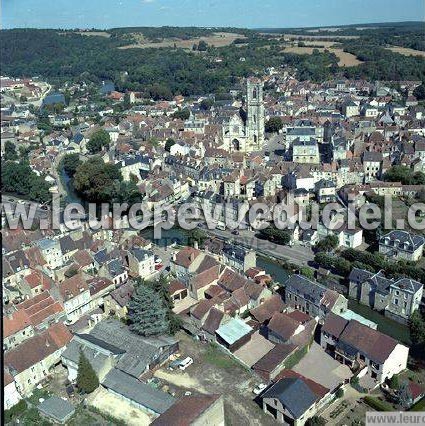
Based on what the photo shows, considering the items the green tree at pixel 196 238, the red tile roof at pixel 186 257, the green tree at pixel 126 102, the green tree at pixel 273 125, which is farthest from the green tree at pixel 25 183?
the green tree at pixel 126 102

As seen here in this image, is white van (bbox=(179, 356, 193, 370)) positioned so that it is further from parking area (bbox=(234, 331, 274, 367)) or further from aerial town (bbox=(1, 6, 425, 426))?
parking area (bbox=(234, 331, 274, 367))

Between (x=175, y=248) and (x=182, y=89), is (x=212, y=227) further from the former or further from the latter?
(x=182, y=89)

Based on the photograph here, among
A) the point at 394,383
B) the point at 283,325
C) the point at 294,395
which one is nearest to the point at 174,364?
the point at 283,325

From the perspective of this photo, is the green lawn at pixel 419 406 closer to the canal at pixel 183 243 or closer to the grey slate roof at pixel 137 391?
the grey slate roof at pixel 137 391

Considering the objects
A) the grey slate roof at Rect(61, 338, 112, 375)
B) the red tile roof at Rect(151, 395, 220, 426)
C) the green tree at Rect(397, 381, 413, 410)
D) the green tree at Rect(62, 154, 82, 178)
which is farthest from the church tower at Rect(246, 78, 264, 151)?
the red tile roof at Rect(151, 395, 220, 426)

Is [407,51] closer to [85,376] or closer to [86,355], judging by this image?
[86,355]

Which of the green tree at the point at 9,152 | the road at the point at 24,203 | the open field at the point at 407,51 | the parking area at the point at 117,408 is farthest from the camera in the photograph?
the open field at the point at 407,51
